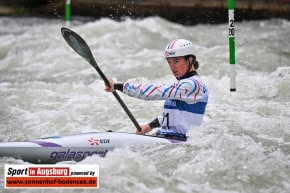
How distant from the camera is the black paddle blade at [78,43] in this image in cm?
612

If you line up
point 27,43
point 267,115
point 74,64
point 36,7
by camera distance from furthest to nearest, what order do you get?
point 36,7 < point 27,43 < point 74,64 < point 267,115

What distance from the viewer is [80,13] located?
18.7 m

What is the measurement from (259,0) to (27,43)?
6.33 m

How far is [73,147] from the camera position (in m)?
5.28

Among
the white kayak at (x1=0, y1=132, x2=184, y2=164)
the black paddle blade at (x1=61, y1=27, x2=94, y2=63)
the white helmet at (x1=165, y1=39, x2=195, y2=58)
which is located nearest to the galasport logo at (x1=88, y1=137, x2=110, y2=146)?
the white kayak at (x1=0, y1=132, x2=184, y2=164)

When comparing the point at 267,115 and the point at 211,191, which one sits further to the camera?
the point at 267,115

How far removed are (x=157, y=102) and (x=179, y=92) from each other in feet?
10.8

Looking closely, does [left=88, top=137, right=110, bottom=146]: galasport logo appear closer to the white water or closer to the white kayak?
the white kayak

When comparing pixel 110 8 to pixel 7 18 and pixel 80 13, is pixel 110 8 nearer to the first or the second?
pixel 80 13

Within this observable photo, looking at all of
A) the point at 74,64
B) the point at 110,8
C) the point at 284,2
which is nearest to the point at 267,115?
the point at 74,64

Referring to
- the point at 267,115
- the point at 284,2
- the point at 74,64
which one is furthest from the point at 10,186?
the point at 284,2

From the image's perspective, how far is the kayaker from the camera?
5219 millimetres

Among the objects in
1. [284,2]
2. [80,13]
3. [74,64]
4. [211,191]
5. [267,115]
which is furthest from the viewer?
[80,13]

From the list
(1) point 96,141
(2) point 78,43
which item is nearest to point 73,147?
(1) point 96,141
